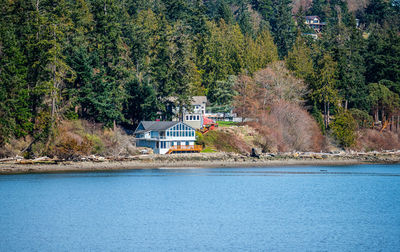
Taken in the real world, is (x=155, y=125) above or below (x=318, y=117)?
below

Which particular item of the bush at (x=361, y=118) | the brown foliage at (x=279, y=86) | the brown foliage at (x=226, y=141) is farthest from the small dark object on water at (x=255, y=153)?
the bush at (x=361, y=118)

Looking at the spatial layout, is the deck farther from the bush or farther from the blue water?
the bush

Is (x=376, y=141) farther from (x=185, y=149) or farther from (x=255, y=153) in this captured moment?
(x=185, y=149)

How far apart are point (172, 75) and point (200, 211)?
141 feet

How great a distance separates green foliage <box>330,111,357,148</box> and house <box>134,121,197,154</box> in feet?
79.8

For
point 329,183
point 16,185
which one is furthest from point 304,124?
point 16,185

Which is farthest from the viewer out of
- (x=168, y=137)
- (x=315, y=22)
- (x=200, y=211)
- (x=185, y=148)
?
(x=315, y=22)

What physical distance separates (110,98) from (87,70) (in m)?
4.89

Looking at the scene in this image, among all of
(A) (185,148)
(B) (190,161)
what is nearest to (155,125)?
(A) (185,148)

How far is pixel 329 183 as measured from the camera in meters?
59.1

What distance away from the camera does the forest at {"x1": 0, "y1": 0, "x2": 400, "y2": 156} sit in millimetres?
65875

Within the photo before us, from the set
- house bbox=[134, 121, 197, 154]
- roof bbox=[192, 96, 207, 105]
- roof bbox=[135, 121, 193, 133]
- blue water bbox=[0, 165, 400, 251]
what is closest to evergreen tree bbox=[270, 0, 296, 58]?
roof bbox=[192, 96, 207, 105]

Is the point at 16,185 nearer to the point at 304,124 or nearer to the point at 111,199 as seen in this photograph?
the point at 111,199

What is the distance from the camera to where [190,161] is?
71750mm
